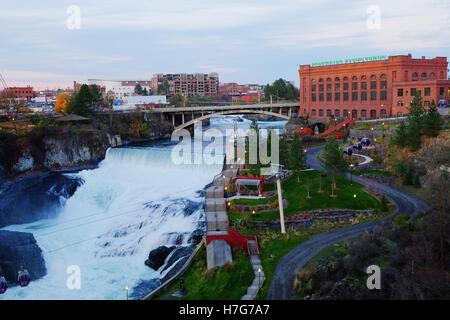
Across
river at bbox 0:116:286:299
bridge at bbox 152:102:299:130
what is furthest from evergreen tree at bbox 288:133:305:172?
bridge at bbox 152:102:299:130

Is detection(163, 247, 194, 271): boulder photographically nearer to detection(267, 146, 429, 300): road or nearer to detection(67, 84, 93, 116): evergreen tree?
detection(267, 146, 429, 300): road

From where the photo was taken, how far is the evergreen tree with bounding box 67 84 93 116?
66562 mm

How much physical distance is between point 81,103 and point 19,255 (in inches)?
1607

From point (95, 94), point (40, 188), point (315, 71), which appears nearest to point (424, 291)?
point (40, 188)

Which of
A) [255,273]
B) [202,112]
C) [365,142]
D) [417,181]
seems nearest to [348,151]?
[365,142]

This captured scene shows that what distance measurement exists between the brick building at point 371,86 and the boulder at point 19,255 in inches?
2013

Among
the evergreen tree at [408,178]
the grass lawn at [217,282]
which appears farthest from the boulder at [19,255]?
the evergreen tree at [408,178]

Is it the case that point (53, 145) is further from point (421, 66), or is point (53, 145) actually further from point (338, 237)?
point (421, 66)

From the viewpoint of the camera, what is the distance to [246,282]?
2152cm

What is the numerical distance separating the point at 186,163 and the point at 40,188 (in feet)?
52.5

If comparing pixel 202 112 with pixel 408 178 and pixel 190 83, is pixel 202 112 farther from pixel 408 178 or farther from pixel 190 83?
pixel 190 83

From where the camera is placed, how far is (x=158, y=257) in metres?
28.3

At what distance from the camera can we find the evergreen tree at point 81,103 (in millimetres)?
66562
